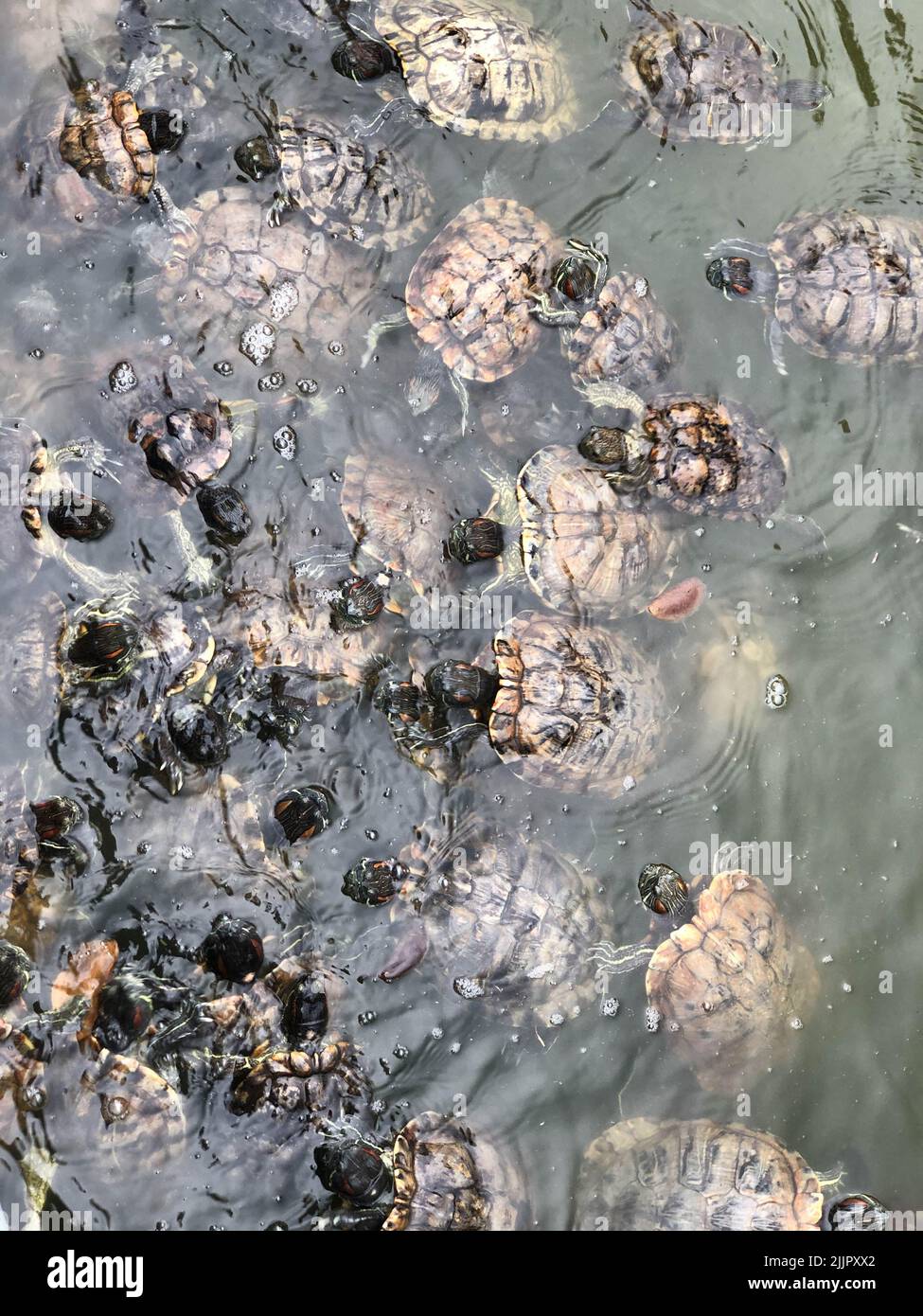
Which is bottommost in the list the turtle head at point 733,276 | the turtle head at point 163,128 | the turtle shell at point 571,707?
the turtle shell at point 571,707

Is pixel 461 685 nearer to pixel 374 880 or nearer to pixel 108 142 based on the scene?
→ pixel 374 880

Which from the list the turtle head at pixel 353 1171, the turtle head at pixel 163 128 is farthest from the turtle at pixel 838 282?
the turtle head at pixel 353 1171

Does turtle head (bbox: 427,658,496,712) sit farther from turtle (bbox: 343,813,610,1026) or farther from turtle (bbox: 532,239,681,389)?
turtle (bbox: 532,239,681,389)

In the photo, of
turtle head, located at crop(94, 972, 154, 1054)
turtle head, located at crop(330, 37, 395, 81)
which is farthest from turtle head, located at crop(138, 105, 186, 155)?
turtle head, located at crop(94, 972, 154, 1054)

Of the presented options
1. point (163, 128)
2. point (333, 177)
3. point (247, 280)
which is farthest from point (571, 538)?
point (163, 128)

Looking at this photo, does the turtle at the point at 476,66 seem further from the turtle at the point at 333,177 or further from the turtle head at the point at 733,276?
the turtle head at the point at 733,276

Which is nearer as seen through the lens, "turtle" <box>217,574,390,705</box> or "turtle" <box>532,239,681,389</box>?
"turtle" <box>217,574,390,705</box>
